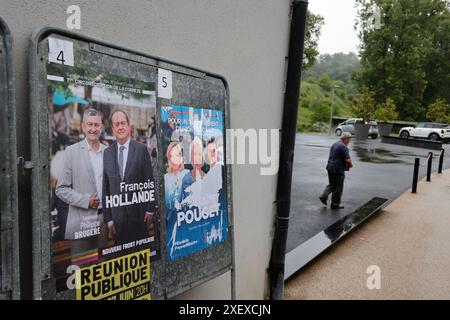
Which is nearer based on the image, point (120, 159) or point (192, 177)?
point (120, 159)

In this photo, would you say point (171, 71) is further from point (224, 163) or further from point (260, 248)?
point (260, 248)

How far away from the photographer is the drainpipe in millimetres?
3668

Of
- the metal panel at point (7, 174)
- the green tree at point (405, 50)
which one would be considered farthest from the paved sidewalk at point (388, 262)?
the green tree at point (405, 50)

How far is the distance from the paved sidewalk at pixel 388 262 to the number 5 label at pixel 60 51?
363cm

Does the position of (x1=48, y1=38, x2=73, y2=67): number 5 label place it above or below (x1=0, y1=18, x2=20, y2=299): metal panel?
above

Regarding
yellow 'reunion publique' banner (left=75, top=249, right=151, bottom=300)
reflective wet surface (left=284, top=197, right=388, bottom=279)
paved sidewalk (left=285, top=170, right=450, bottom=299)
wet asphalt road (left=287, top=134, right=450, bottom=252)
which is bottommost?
wet asphalt road (left=287, top=134, right=450, bottom=252)

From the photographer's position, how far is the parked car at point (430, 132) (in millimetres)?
34875

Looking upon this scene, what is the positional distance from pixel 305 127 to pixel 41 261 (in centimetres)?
5875

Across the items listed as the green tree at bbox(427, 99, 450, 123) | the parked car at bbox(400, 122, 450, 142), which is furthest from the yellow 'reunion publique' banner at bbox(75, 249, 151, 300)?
the green tree at bbox(427, 99, 450, 123)

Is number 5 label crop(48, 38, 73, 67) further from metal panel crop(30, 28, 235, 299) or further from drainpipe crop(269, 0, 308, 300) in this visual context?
drainpipe crop(269, 0, 308, 300)

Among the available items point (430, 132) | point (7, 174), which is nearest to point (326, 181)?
point (7, 174)

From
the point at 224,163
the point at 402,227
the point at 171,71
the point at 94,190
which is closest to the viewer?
the point at 94,190

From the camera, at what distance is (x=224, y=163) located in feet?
9.12
